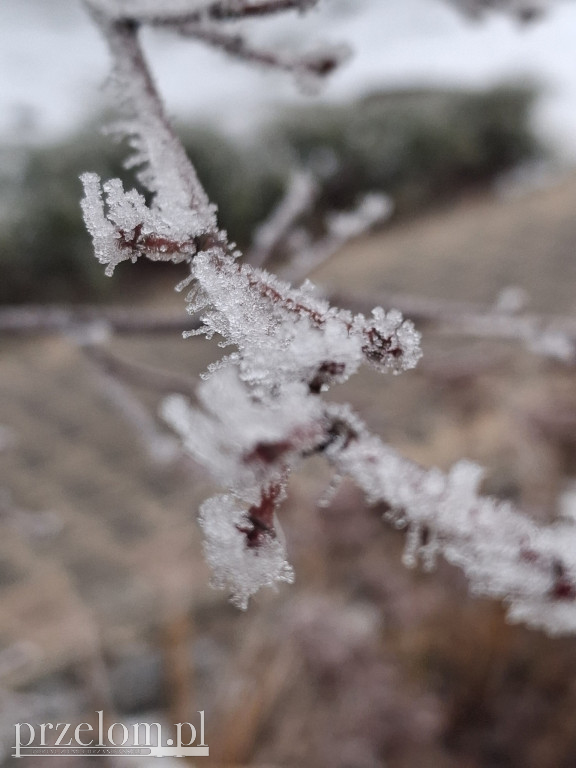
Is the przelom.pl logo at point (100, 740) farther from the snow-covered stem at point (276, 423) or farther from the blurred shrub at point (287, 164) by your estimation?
the blurred shrub at point (287, 164)

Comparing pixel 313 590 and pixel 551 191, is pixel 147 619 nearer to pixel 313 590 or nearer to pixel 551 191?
pixel 313 590

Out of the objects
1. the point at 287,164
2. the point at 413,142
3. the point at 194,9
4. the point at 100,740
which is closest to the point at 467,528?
the point at 194,9

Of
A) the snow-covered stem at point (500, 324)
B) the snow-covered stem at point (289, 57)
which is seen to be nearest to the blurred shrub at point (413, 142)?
the snow-covered stem at point (500, 324)

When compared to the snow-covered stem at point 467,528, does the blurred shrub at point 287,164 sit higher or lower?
higher

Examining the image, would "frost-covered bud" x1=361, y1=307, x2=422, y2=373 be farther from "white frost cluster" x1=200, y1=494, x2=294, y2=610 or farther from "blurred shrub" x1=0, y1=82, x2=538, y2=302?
"blurred shrub" x1=0, y1=82, x2=538, y2=302

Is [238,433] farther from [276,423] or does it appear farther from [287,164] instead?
[287,164]

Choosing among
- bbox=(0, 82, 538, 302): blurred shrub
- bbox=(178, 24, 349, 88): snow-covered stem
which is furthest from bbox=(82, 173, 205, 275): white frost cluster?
bbox=(0, 82, 538, 302): blurred shrub
